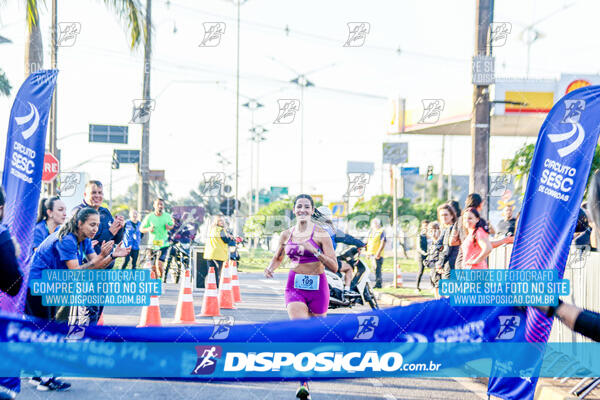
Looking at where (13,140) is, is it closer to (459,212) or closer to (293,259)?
(293,259)

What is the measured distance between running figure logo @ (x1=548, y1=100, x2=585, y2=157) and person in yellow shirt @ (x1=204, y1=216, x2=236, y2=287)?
30.2 ft

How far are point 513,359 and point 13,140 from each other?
5017 millimetres

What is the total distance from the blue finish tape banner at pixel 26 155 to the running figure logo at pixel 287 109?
3.91 meters

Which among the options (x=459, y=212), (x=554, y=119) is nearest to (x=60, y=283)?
(x=554, y=119)

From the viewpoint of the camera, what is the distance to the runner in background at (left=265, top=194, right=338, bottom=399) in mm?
6211

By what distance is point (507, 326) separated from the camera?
5.63m

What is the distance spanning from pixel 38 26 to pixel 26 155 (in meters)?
4.20

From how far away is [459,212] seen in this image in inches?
370

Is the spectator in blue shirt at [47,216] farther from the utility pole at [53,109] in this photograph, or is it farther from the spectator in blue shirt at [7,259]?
the spectator in blue shirt at [7,259]

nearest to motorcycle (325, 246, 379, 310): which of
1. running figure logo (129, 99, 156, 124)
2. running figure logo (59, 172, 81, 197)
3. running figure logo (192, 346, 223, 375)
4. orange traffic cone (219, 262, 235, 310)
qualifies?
orange traffic cone (219, 262, 235, 310)

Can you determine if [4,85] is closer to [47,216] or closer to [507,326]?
[47,216]

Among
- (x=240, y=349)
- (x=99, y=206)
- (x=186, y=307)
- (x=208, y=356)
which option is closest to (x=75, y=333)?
(x=208, y=356)

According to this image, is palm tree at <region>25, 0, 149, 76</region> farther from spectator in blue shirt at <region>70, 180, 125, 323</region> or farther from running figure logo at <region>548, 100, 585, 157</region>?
running figure logo at <region>548, 100, 585, 157</region>

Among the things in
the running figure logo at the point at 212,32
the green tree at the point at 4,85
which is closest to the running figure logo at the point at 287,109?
the running figure logo at the point at 212,32
